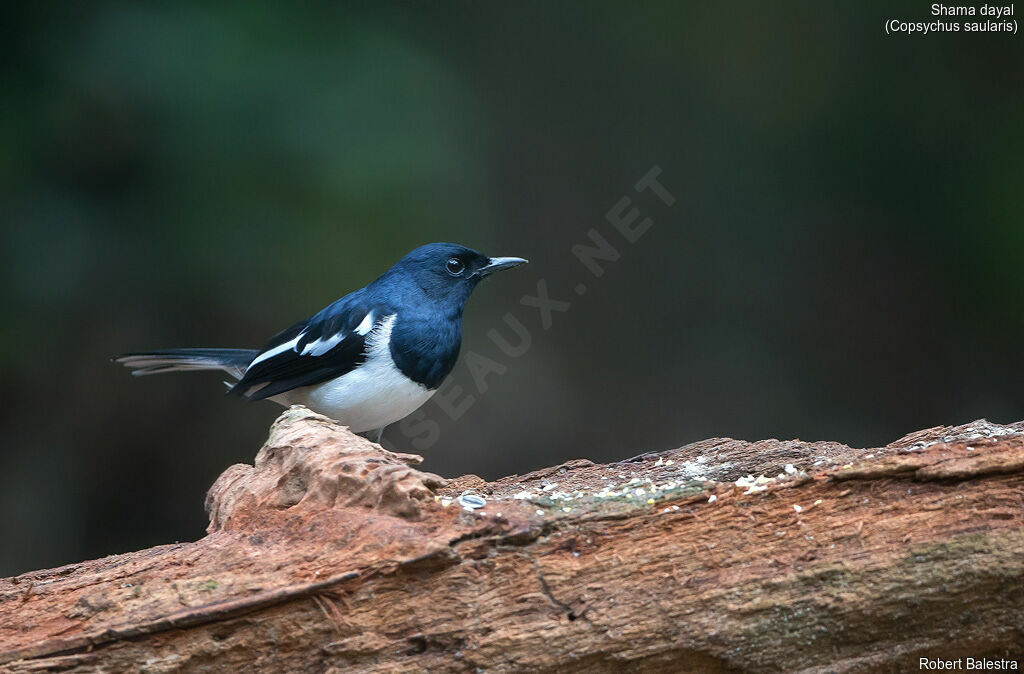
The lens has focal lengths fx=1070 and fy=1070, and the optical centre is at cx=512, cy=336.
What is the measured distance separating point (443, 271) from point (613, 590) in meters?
2.31

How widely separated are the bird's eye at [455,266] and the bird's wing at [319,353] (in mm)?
391

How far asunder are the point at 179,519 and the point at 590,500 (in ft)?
11.6

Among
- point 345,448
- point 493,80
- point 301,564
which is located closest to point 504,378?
point 493,80

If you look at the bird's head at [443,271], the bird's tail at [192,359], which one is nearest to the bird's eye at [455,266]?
the bird's head at [443,271]

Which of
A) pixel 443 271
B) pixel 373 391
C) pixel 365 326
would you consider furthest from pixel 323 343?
pixel 443 271

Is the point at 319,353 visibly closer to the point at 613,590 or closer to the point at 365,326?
the point at 365,326

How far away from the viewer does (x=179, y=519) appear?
5.59 m

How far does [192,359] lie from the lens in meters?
4.84

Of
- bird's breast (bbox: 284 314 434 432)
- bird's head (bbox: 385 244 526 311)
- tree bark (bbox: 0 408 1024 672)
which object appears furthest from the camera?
bird's head (bbox: 385 244 526 311)

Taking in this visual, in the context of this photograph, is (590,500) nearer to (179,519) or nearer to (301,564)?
(301,564)

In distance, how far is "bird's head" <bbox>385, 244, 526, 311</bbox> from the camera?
450 cm

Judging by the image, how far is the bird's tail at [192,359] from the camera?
4.80 metres

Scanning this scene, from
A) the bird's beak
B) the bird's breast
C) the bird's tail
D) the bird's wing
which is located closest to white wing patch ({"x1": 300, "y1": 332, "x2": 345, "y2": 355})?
the bird's wing

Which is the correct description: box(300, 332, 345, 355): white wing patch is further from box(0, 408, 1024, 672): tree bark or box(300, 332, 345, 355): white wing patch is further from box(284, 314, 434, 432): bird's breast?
box(0, 408, 1024, 672): tree bark
